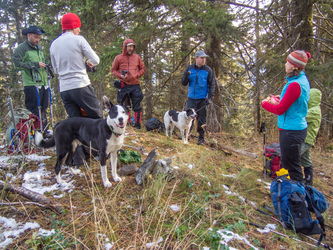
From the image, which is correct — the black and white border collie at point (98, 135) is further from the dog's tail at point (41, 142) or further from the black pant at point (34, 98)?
the black pant at point (34, 98)

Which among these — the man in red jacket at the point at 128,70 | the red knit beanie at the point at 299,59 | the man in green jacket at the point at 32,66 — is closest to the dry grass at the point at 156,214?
the man in green jacket at the point at 32,66

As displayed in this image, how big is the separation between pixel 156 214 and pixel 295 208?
1769 mm

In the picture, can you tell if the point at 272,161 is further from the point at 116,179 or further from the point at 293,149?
the point at 116,179

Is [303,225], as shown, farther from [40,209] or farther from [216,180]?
[40,209]

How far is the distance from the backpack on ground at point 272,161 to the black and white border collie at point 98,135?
3.24 m

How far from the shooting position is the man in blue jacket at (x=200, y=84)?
5566 millimetres

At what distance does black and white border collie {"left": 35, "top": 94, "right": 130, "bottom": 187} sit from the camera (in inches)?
108

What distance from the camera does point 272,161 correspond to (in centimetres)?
414

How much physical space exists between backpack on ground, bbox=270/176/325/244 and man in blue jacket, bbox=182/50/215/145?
10.9 feet

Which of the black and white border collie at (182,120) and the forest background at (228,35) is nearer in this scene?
the forest background at (228,35)

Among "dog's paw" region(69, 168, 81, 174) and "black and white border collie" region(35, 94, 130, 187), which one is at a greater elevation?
"black and white border collie" region(35, 94, 130, 187)

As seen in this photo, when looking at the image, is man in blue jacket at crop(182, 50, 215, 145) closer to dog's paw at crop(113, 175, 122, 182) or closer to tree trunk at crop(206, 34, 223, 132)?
tree trunk at crop(206, 34, 223, 132)

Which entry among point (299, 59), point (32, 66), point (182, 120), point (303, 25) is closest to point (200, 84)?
point (182, 120)

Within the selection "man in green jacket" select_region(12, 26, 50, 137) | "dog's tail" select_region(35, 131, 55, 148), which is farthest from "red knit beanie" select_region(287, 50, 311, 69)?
"man in green jacket" select_region(12, 26, 50, 137)
